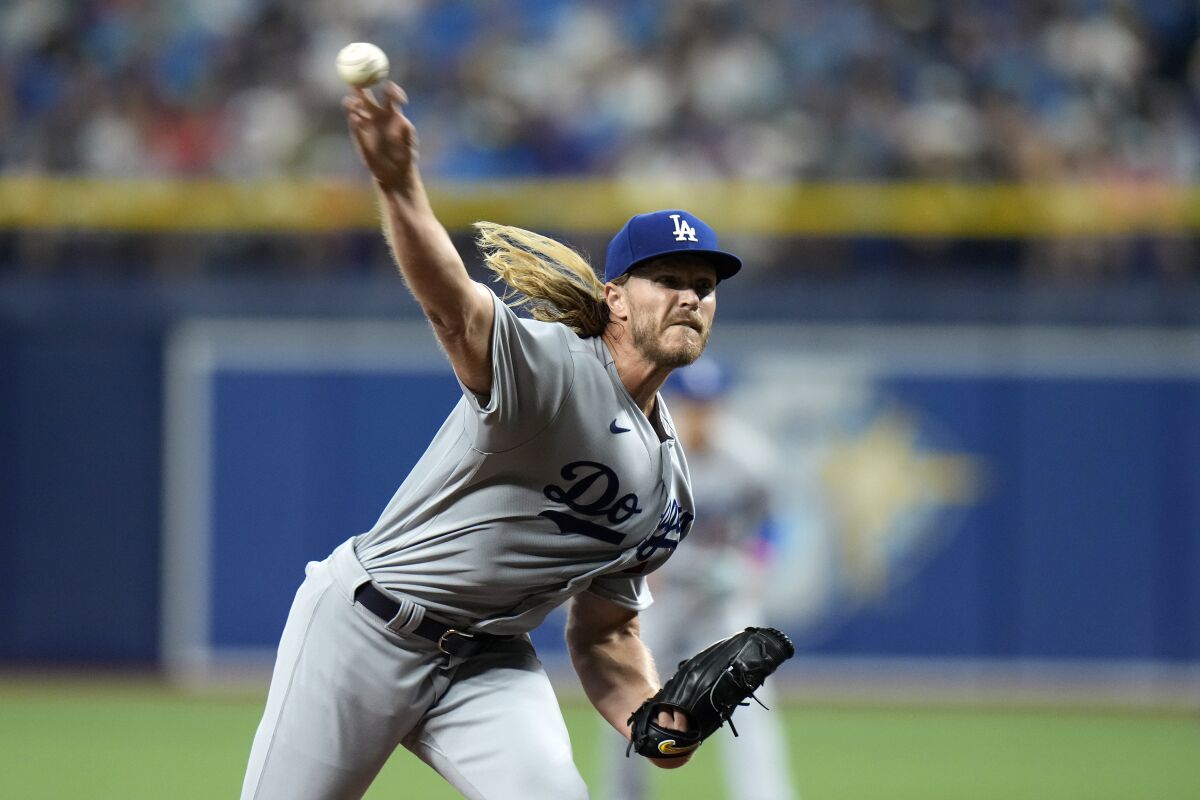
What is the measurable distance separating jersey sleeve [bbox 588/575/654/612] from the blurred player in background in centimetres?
235

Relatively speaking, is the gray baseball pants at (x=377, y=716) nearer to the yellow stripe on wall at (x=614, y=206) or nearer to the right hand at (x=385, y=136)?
the right hand at (x=385, y=136)

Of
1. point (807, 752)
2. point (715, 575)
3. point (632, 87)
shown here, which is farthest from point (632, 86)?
point (715, 575)

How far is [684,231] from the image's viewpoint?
150 inches

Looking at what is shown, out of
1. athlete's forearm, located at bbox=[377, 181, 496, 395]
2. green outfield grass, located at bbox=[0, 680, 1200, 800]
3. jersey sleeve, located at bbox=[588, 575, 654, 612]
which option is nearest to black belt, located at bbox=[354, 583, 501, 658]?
jersey sleeve, located at bbox=[588, 575, 654, 612]

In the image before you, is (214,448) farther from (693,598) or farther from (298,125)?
(693,598)

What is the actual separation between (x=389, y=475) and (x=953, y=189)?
4244 mm

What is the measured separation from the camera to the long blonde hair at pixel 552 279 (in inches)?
156

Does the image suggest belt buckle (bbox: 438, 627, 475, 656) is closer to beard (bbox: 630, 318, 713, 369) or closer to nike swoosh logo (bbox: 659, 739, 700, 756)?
nike swoosh logo (bbox: 659, 739, 700, 756)

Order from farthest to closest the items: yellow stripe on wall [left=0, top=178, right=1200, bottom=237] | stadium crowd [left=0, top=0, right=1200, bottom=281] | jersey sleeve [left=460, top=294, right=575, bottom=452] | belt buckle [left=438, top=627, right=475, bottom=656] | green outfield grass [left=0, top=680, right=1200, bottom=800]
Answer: stadium crowd [left=0, top=0, right=1200, bottom=281]
yellow stripe on wall [left=0, top=178, right=1200, bottom=237]
green outfield grass [left=0, top=680, right=1200, bottom=800]
belt buckle [left=438, top=627, right=475, bottom=656]
jersey sleeve [left=460, top=294, right=575, bottom=452]

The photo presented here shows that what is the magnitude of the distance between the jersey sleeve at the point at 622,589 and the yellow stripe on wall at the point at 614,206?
7.02 meters

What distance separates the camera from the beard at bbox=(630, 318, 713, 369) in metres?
3.79

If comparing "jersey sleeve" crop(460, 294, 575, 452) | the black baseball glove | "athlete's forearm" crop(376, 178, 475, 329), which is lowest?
the black baseball glove

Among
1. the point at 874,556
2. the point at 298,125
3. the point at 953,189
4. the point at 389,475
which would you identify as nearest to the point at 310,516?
the point at 389,475

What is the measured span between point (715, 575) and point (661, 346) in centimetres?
332
